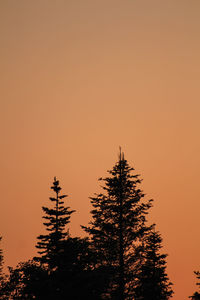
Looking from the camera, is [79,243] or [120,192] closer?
[79,243]

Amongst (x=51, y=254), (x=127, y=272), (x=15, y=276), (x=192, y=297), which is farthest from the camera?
(x=15, y=276)

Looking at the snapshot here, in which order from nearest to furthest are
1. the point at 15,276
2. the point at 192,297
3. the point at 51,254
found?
the point at 51,254 → the point at 192,297 → the point at 15,276

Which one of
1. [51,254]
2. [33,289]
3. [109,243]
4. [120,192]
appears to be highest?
[120,192]

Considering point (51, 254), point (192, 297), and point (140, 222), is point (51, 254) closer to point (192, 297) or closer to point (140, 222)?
point (140, 222)

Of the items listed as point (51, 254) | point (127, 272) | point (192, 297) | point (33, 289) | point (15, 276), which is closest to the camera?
point (33, 289)

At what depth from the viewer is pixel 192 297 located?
4169 centimetres

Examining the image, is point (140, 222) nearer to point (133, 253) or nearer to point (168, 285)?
Answer: point (133, 253)

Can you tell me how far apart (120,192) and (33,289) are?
15.0 metres

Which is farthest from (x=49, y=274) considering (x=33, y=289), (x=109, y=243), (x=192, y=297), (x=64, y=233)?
(x=192, y=297)

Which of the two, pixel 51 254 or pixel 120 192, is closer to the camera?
pixel 51 254

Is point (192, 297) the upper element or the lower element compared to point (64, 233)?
lower

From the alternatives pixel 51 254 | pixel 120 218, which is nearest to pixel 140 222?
pixel 120 218

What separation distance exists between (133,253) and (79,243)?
35.3 feet

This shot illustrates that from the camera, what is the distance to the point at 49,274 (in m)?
28.7
